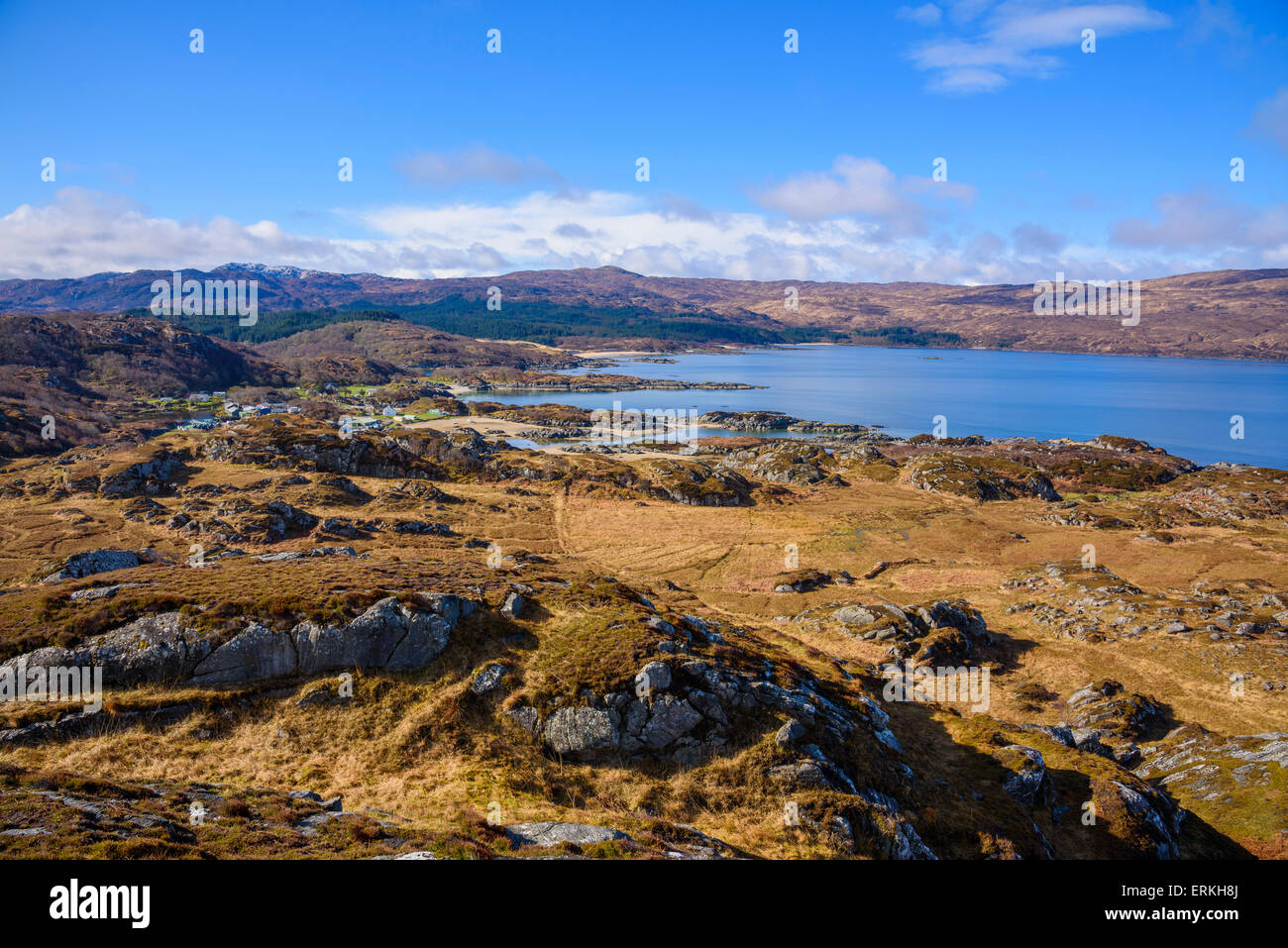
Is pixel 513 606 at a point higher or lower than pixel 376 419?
lower

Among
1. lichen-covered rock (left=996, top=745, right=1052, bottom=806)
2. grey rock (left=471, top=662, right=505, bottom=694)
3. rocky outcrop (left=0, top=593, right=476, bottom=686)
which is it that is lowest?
lichen-covered rock (left=996, top=745, right=1052, bottom=806)

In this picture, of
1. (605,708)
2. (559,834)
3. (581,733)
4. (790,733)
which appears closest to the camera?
(559,834)

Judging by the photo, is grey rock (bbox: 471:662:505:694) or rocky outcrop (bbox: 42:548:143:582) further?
rocky outcrop (bbox: 42:548:143:582)

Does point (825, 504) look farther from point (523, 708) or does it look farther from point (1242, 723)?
point (523, 708)

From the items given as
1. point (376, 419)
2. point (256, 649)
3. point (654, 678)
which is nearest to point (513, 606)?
point (654, 678)

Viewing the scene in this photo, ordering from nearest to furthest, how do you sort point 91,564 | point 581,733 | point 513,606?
point 581,733
point 513,606
point 91,564

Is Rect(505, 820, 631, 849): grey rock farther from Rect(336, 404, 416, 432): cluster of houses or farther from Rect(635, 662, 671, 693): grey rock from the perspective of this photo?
Rect(336, 404, 416, 432): cluster of houses

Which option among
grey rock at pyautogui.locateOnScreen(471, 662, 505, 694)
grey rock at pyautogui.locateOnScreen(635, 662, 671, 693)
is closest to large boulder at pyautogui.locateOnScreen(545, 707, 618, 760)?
grey rock at pyautogui.locateOnScreen(635, 662, 671, 693)

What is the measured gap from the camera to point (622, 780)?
19.2 m

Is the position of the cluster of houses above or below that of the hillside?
above

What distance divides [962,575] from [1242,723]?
23793 millimetres

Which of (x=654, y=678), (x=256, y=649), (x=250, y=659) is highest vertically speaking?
(x=256, y=649)

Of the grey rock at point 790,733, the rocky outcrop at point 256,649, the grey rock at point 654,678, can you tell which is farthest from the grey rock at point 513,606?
the grey rock at point 790,733

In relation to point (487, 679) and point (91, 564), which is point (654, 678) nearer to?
point (487, 679)
